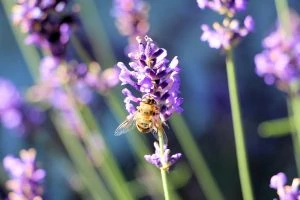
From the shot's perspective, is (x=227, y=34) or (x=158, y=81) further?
(x=227, y=34)

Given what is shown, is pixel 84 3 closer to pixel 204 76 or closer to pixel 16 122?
pixel 16 122

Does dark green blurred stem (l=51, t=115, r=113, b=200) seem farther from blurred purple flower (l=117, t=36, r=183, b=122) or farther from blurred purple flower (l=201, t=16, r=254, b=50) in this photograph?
blurred purple flower (l=117, t=36, r=183, b=122)

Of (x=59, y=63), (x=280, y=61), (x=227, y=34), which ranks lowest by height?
(x=227, y=34)

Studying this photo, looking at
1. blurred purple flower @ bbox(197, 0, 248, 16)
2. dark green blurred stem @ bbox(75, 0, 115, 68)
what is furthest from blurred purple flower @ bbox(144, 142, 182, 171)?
dark green blurred stem @ bbox(75, 0, 115, 68)

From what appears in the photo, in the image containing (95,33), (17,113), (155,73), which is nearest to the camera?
(155,73)

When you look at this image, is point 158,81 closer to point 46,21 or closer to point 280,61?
point 46,21

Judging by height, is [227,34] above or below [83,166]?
below

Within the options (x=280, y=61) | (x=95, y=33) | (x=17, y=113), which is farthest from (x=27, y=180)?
(x=95, y=33)
